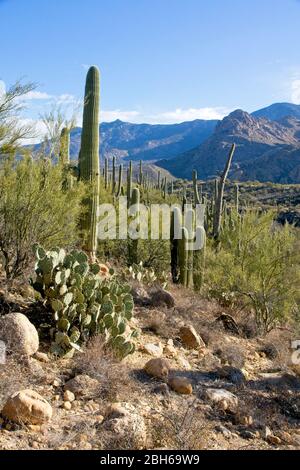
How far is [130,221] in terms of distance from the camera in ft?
53.0

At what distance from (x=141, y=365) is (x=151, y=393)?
2.74ft

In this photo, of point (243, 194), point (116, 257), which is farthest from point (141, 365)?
point (243, 194)

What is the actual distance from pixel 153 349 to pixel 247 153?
155233 mm

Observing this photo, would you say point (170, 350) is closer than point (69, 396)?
No

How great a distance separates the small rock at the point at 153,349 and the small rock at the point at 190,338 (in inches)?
30.2

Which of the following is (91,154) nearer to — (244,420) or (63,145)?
(63,145)

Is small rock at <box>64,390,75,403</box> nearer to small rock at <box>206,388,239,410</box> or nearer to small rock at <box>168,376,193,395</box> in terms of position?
small rock at <box>168,376,193,395</box>

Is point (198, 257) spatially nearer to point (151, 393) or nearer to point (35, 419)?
point (151, 393)

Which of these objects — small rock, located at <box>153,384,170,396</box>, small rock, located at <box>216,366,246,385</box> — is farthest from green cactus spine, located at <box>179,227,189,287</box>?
small rock, located at <box>153,384,170,396</box>

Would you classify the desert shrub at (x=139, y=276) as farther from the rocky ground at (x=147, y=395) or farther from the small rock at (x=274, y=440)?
the small rock at (x=274, y=440)

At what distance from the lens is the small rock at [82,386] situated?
15.6 ft

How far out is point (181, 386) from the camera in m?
5.45

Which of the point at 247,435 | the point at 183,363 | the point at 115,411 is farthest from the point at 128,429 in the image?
the point at 183,363
